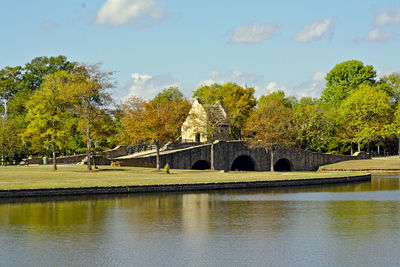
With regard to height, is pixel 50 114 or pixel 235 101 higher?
pixel 235 101

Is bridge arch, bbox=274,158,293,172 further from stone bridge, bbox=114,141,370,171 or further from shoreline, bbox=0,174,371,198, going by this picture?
shoreline, bbox=0,174,371,198

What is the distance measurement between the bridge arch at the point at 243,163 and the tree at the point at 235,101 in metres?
8.54

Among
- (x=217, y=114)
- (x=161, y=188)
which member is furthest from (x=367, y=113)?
(x=161, y=188)

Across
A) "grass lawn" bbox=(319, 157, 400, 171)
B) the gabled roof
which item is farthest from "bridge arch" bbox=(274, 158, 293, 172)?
the gabled roof

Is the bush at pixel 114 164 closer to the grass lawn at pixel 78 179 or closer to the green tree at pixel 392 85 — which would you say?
the grass lawn at pixel 78 179

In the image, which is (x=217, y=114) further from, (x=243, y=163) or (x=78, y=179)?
(x=78, y=179)

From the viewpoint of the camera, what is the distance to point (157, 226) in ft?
103

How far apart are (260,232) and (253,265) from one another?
7.41m

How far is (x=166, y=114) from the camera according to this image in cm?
7156

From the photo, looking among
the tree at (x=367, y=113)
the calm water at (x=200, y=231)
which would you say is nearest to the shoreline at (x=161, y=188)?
the calm water at (x=200, y=231)

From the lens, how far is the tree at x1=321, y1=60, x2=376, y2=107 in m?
131

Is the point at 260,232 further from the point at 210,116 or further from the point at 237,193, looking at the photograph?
the point at 210,116

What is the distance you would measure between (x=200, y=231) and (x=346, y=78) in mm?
112774

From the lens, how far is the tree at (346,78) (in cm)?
13138
